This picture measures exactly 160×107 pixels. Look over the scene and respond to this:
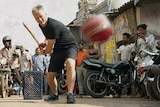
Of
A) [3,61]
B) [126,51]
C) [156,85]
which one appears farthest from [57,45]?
[126,51]

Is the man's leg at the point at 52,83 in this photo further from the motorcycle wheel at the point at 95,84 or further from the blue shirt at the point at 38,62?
the blue shirt at the point at 38,62

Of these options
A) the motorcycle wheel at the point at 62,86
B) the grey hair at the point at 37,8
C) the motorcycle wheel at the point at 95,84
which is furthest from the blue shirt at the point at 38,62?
the grey hair at the point at 37,8

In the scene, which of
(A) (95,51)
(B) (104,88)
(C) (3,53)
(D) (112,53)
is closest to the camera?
(B) (104,88)

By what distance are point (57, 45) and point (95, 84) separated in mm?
2585

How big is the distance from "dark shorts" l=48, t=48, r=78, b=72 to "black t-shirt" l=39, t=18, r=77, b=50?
0.27 ft

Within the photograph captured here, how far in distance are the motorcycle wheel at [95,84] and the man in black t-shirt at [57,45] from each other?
2.18 meters

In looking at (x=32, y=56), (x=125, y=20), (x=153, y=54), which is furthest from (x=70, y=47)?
(x=125, y=20)

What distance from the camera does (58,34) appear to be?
5.84 m

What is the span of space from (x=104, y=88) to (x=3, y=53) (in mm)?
2924

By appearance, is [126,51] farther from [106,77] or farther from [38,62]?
[38,62]

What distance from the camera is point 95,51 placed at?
9719 millimetres

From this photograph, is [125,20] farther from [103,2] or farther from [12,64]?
[103,2]

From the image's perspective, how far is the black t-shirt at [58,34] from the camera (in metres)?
5.81

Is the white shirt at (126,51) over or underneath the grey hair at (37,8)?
underneath
